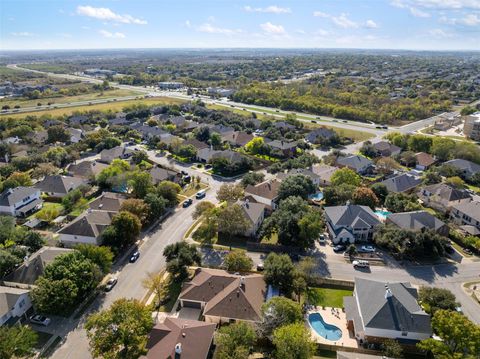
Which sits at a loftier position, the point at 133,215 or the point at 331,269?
the point at 133,215

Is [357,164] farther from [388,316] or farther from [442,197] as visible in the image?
[388,316]

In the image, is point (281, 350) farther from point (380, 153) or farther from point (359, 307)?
point (380, 153)

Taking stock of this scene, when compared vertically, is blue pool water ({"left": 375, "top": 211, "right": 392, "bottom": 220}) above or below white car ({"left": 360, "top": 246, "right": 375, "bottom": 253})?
above

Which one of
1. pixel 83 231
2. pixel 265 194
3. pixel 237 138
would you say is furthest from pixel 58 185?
pixel 237 138

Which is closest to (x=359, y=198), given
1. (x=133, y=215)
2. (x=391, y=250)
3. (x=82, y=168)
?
(x=391, y=250)

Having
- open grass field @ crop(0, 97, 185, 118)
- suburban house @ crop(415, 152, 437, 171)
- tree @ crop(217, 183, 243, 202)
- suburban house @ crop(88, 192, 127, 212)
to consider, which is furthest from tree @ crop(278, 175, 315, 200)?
open grass field @ crop(0, 97, 185, 118)

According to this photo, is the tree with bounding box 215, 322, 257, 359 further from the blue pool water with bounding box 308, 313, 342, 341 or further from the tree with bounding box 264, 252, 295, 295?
the tree with bounding box 264, 252, 295, 295

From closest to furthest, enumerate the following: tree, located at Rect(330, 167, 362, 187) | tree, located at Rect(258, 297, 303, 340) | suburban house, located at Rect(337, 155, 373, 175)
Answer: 1. tree, located at Rect(258, 297, 303, 340)
2. tree, located at Rect(330, 167, 362, 187)
3. suburban house, located at Rect(337, 155, 373, 175)
